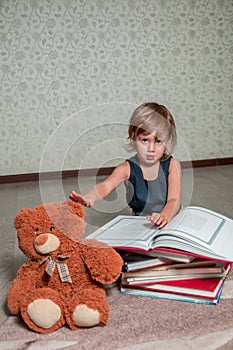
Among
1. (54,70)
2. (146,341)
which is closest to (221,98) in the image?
(54,70)

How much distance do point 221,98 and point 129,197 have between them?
238 cm

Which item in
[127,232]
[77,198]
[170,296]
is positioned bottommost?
[170,296]

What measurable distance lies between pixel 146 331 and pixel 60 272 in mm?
233

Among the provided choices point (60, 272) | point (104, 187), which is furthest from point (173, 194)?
point (60, 272)

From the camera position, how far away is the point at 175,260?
1.08 metres

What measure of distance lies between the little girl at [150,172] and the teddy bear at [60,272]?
88 mm

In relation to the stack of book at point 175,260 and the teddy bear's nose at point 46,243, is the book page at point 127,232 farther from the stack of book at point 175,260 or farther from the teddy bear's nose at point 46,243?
the teddy bear's nose at point 46,243

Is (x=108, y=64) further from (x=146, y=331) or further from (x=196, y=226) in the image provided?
(x=146, y=331)

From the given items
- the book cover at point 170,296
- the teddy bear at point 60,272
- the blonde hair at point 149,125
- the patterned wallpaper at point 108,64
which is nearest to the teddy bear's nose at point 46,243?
the teddy bear at point 60,272

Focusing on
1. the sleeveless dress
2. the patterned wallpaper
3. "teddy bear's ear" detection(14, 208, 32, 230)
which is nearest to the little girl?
the sleeveless dress

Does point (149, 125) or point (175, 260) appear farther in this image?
point (149, 125)

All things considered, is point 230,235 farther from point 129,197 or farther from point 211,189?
point 211,189

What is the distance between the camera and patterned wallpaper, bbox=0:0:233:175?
10.5 ft

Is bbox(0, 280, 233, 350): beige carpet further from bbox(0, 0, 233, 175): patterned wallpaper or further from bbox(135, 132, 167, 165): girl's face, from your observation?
bbox(0, 0, 233, 175): patterned wallpaper
